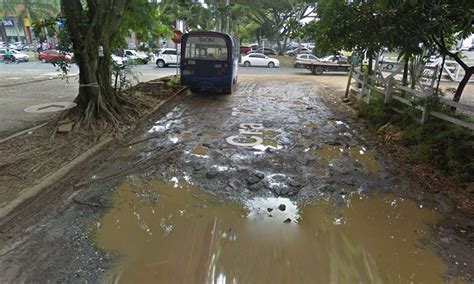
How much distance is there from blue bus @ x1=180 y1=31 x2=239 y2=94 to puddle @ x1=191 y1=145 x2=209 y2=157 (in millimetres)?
6080

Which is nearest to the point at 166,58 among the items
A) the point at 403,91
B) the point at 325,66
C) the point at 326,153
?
the point at 325,66

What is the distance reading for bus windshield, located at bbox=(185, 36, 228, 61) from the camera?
11.8 meters

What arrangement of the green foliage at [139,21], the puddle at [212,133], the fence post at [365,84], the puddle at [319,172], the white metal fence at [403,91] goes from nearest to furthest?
the puddle at [319,172] < the white metal fence at [403,91] < the puddle at [212,133] < the green foliage at [139,21] < the fence post at [365,84]

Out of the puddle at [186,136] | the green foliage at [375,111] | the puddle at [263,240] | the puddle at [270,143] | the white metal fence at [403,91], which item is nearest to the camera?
the puddle at [263,240]

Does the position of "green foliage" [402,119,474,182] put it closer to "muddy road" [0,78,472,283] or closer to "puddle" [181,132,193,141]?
"muddy road" [0,78,472,283]

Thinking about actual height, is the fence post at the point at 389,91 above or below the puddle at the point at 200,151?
above

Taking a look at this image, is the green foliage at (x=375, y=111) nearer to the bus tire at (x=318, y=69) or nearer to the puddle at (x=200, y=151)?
the puddle at (x=200, y=151)

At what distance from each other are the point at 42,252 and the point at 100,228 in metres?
0.61

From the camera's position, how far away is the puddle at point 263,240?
10.2ft

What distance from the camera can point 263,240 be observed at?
359cm

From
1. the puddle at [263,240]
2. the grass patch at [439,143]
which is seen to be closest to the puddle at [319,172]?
the puddle at [263,240]

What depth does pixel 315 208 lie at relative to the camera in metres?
4.34

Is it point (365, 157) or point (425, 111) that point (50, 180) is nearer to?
point (365, 157)

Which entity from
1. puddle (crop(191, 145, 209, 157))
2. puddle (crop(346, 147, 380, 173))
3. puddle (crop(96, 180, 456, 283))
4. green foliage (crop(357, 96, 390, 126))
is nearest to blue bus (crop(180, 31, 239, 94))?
green foliage (crop(357, 96, 390, 126))
